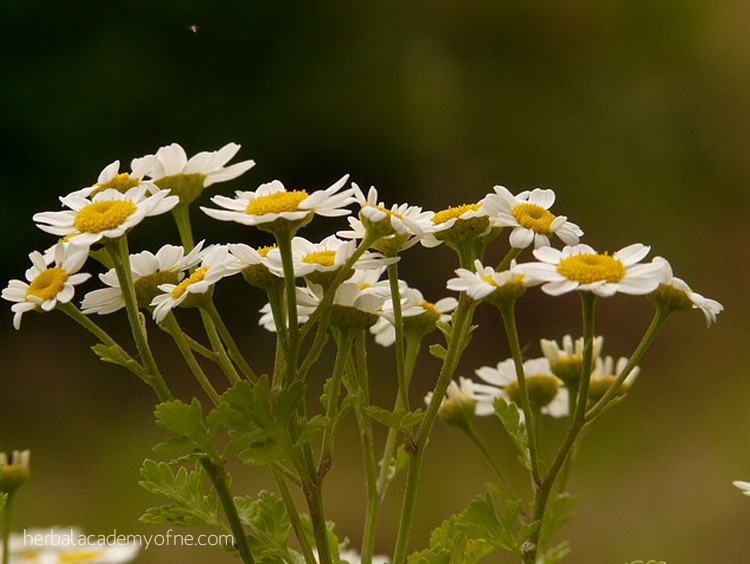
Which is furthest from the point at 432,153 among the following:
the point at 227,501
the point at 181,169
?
the point at 227,501

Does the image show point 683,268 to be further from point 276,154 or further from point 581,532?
point 276,154

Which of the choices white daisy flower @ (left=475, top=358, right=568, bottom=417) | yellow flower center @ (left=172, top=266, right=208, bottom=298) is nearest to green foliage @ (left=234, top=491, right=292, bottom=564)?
yellow flower center @ (left=172, top=266, right=208, bottom=298)

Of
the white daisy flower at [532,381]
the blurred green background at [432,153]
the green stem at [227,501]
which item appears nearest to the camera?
the green stem at [227,501]

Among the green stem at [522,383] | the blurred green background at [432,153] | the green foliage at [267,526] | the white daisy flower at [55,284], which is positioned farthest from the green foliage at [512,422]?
the blurred green background at [432,153]

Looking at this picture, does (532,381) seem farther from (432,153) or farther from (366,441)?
(432,153)

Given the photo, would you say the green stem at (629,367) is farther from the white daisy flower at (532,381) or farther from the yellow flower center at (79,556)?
the yellow flower center at (79,556)

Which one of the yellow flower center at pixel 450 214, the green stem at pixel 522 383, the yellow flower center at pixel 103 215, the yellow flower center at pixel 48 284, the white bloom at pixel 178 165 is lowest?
the green stem at pixel 522 383
